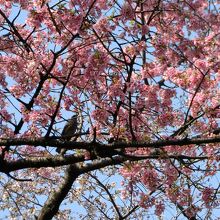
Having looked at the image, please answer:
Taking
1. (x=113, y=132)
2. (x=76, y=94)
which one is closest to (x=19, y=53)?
(x=76, y=94)

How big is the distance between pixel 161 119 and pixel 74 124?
2.10 metres

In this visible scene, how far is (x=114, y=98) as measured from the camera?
23.4ft

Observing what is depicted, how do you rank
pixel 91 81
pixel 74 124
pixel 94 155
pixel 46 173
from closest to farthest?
1. pixel 94 155
2. pixel 91 81
3. pixel 74 124
4. pixel 46 173

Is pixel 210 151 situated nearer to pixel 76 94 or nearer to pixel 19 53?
pixel 76 94

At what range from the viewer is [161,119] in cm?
747

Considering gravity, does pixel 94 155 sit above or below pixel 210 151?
below

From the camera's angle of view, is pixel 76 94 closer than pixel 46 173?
Yes

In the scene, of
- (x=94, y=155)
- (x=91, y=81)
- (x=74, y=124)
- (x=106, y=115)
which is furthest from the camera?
(x=74, y=124)

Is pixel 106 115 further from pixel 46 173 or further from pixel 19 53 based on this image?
pixel 46 173

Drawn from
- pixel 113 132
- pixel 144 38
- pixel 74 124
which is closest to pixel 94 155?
pixel 113 132

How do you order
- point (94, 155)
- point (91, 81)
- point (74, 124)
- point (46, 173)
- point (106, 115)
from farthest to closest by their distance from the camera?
point (46, 173)
point (74, 124)
point (91, 81)
point (106, 115)
point (94, 155)

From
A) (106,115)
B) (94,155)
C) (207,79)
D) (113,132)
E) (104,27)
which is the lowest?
(94,155)

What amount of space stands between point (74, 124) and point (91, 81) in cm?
158

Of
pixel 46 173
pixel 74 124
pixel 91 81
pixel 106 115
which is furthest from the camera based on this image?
pixel 46 173
